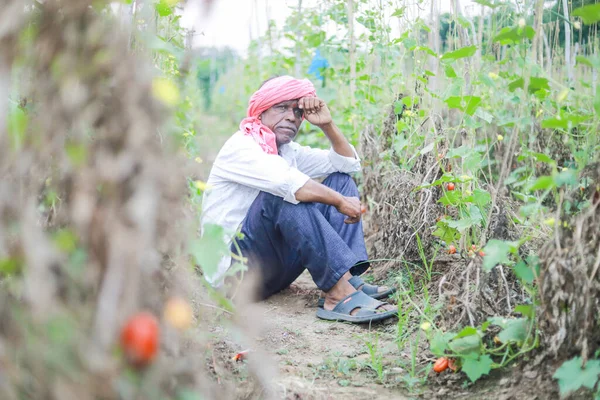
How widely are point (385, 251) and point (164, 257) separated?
1.88 metres

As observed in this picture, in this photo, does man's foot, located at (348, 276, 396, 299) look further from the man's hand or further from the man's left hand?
the man's left hand

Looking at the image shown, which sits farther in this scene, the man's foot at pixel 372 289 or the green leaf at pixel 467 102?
the man's foot at pixel 372 289

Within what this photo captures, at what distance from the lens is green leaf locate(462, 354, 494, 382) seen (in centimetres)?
166

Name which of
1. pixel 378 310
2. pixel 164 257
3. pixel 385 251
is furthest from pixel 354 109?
pixel 164 257

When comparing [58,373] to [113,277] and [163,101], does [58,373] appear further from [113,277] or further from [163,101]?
[163,101]

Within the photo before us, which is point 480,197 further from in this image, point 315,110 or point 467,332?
point 315,110

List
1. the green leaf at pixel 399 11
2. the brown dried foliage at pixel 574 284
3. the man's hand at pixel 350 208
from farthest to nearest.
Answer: the green leaf at pixel 399 11 → the man's hand at pixel 350 208 → the brown dried foliage at pixel 574 284

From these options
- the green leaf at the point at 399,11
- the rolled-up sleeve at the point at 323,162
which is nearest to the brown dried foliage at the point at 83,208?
the rolled-up sleeve at the point at 323,162

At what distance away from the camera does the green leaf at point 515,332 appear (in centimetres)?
159

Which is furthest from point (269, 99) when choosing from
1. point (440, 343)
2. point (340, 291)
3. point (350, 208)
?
point (440, 343)

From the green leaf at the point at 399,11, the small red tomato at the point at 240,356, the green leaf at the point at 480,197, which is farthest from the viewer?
the green leaf at the point at 399,11

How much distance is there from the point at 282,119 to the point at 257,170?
37cm

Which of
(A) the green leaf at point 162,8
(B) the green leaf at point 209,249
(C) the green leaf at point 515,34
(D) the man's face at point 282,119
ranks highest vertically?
(A) the green leaf at point 162,8

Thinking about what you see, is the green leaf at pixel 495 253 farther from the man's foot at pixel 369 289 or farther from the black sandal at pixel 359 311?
the man's foot at pixel 369 289
